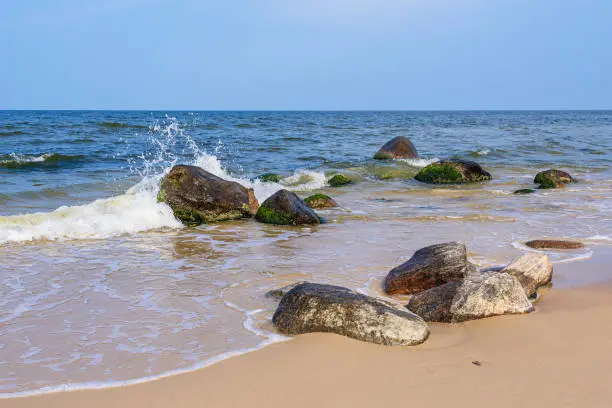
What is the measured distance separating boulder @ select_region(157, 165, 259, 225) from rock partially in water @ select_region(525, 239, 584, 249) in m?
4.42

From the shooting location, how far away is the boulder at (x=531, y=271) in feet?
16.6

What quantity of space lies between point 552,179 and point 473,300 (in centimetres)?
1086

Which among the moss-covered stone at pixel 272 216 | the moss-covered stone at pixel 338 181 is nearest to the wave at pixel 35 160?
the moss-covered stone at pixel 338 181

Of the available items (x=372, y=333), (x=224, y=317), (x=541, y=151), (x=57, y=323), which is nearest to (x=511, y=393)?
(x=372, y=333)

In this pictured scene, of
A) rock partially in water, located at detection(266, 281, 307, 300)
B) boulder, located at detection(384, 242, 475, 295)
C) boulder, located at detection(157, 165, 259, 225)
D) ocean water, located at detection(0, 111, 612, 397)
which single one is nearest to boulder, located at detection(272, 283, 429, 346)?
ocean water, located at detection(0, 111, 612, 397)

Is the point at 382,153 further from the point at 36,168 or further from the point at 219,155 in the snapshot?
the point at 36,168

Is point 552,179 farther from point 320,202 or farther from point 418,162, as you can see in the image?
point 320,202

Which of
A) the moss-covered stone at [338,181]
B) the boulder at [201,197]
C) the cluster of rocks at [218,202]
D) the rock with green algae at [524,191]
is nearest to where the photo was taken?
the cluster of rocks at [218,202]

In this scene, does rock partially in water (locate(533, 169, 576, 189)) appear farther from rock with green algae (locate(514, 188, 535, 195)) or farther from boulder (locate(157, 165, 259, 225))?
boulder (locate(157, 165, 259, 225))

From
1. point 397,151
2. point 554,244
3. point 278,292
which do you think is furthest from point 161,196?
point 397,151

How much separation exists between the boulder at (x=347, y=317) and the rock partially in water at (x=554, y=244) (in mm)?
3503

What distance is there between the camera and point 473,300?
4453 millimetres

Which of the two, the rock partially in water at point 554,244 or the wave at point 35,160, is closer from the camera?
the rock partially in water at point 554,244

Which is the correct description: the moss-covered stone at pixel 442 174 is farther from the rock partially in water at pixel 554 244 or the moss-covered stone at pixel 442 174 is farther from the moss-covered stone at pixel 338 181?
the rock partially in water at pixel 554 244
